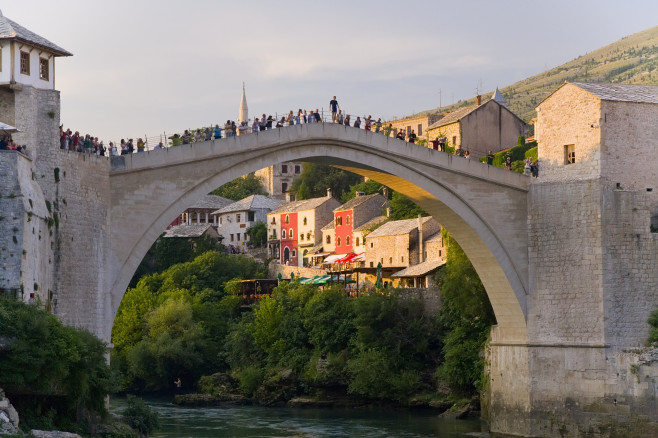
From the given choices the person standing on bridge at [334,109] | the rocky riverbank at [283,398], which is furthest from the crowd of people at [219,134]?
the rocky riverbank at [283,398]

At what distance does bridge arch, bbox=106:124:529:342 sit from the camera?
1215 inches

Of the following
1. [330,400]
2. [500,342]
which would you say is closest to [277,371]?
[330,400]

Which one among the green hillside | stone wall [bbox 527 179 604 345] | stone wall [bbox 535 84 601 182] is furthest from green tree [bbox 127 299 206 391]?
the green hillside

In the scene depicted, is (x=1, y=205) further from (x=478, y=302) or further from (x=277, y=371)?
(x=277, y=371)

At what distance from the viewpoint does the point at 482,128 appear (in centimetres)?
6153

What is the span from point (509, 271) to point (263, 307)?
21.5 m

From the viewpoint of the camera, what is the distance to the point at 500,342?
1491 inches

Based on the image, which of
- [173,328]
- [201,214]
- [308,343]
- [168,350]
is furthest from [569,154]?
[201,214]

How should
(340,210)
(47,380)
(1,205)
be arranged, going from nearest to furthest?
(47,380), (1,205), (340,210)

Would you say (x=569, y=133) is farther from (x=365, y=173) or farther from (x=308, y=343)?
(x=308, y=343)

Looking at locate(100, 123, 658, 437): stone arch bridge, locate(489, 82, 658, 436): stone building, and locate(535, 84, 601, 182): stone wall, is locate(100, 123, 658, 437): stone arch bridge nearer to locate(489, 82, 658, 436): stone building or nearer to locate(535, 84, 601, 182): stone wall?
locate(489, 82, 658, 436): stone building

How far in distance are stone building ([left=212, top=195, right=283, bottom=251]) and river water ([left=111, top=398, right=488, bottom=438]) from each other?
3808 cm

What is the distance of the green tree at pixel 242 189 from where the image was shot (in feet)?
332

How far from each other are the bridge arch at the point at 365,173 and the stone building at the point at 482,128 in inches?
890
